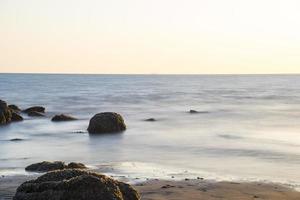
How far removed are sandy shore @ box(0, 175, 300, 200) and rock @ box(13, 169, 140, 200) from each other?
3.03m

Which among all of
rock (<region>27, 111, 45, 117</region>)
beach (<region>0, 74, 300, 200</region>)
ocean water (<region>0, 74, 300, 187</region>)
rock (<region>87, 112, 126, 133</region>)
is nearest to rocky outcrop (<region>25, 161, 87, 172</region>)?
beach (<region>0, 74, 300, 200</region>)

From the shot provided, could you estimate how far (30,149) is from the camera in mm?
26906

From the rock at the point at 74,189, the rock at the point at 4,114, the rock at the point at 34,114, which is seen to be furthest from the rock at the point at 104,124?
the rock at the point at 74,189

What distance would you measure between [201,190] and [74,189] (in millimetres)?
5742

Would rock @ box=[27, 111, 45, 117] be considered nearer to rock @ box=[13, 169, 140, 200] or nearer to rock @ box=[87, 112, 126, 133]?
rock @ box=[87, 112, 126, 133]

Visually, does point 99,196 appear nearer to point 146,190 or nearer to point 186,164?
point 146,190

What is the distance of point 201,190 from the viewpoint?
51.8 ft

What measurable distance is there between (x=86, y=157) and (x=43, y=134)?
36.6ft

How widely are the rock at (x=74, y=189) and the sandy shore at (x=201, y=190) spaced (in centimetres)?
303

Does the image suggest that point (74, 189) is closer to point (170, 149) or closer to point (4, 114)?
point (170, 149)

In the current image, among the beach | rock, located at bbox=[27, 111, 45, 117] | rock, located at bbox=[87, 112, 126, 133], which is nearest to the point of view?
the beach

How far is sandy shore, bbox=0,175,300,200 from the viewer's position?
14.9 metres

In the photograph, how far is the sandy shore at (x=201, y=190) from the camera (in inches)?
585

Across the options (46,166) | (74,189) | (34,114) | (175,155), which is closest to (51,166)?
(46,166)
